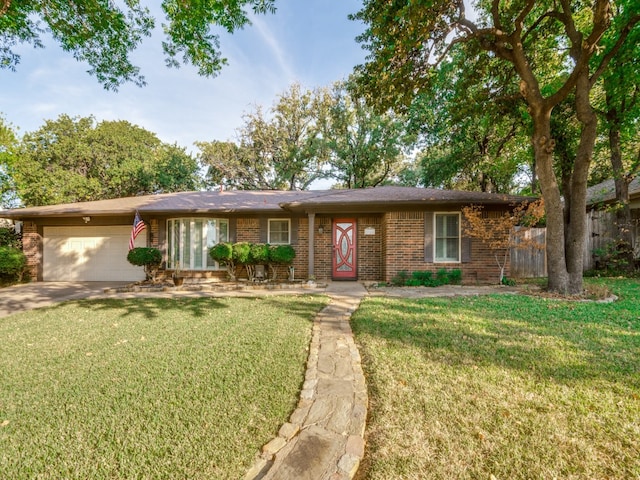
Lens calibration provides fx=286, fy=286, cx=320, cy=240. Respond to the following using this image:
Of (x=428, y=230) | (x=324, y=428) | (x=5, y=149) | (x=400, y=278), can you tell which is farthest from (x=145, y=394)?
(x=5, y=149)

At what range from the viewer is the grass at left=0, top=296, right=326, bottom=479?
1.72 metres

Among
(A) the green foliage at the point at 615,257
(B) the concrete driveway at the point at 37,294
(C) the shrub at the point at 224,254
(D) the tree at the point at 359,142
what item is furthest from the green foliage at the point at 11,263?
(A) the green foliage at the point at 615,257

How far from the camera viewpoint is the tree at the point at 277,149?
19.9 metres

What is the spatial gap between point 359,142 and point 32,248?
1688 centimetres

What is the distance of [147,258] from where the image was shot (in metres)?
8.67

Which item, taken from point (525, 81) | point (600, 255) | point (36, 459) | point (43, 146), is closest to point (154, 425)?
point (36, 459)

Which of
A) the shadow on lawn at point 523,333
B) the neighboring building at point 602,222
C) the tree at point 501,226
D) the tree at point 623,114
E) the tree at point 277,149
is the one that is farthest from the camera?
the tree at point 277,149

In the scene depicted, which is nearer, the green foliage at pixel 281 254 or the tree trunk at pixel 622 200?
the green foliage at pixel 281 254

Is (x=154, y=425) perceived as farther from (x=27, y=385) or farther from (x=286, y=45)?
(x=286, y=45)

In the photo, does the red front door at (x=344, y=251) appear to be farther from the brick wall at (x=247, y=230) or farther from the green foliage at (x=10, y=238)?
the green foliage at (x=10, y=238)

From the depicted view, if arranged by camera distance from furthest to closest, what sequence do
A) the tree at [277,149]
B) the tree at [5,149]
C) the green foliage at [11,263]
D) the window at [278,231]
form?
the tree at [277,149], the tree at [5,149], the window at [278,231], the green foliage at [11,263]

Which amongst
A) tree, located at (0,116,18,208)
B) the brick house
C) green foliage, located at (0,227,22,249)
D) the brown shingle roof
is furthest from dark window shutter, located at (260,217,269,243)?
tree, located at (0,116,18,208)

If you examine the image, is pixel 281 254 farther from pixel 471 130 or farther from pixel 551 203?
pixel 471 130

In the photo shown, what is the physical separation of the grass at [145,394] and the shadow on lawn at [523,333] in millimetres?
1533
